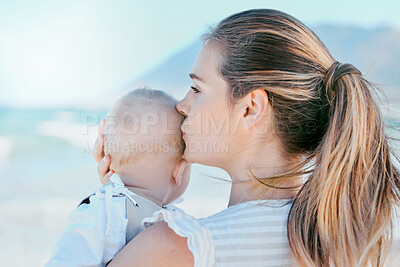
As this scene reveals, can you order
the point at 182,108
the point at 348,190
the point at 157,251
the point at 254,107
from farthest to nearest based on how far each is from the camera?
the point at 182,108 < the point at 254,107 < the point at 348,190 < the point at 157,251

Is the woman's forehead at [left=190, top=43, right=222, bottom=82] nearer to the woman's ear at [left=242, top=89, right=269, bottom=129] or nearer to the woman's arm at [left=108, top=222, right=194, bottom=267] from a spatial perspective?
the woman's ear at [left=242, top=89, right=269, bottom=129]

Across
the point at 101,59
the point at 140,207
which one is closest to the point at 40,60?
the point at 101,59

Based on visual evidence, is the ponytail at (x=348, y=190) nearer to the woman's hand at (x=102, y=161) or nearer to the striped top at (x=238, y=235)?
the striped top at (x=238, y=235)

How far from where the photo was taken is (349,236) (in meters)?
1.02

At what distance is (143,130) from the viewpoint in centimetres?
143

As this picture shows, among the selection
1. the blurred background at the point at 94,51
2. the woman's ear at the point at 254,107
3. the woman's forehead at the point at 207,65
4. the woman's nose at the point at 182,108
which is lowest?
the blurred background at the point at 94,51

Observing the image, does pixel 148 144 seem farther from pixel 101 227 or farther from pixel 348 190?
pixel 348 190

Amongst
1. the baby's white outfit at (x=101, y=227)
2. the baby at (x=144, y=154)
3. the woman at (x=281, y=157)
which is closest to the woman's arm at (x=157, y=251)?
the woman at (x=281, y=157)

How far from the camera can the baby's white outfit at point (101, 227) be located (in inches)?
43.6

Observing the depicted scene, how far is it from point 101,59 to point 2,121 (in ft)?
4.39

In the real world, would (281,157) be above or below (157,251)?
above

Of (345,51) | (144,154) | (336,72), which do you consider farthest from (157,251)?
(345,51)

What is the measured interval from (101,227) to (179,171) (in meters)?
0.38

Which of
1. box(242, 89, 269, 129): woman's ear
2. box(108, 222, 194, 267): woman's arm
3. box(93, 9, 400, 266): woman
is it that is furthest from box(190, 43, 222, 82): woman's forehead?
box(108, 222, 194, 267): woman's arm
